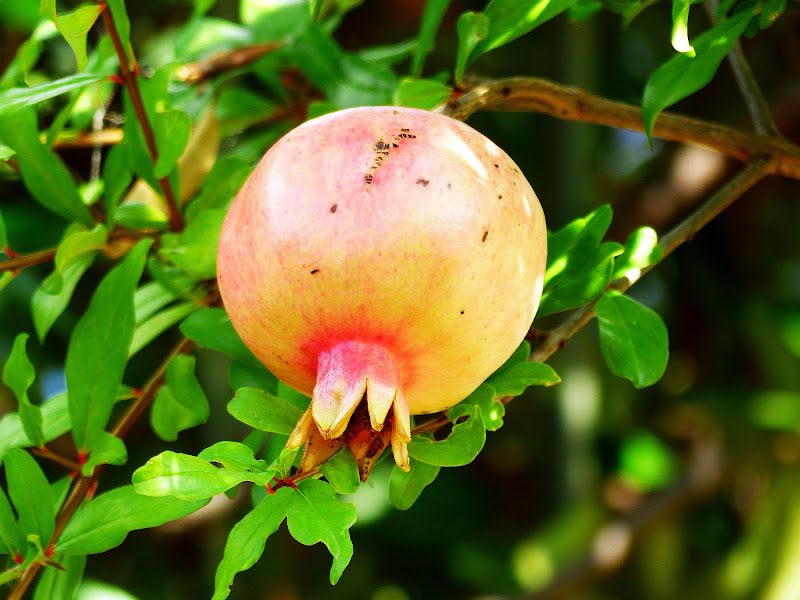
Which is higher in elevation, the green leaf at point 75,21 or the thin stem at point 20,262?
the green leaf at point 75,21

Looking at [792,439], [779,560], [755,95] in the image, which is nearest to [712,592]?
[779,560]

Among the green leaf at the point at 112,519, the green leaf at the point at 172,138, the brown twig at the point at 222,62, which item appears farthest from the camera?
the brown twig at the point at 222,62

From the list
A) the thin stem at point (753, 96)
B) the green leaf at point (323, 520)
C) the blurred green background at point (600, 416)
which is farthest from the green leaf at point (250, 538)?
the blurred green background at point (600, 416)

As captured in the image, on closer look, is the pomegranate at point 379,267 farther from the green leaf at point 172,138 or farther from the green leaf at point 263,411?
the green leaf at point 172,138

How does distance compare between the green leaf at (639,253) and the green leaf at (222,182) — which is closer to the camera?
the green leaf at (639,253)

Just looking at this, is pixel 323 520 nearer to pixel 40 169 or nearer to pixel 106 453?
pixel 106 453

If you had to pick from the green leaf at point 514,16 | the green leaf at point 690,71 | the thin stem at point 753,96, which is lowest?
the thin stem at point 753,96

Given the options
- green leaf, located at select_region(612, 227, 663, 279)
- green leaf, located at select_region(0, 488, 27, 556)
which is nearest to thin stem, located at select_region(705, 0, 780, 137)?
green leaf, located at select_region(612, 227, 663, 279)

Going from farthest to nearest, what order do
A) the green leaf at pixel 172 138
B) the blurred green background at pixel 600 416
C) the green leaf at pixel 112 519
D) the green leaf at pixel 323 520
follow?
the blurred green background at pixel 600 416, the green leaf at pixel 172 138, the green leaf at pixel 112 519, the green leaf at pixel 323 520
